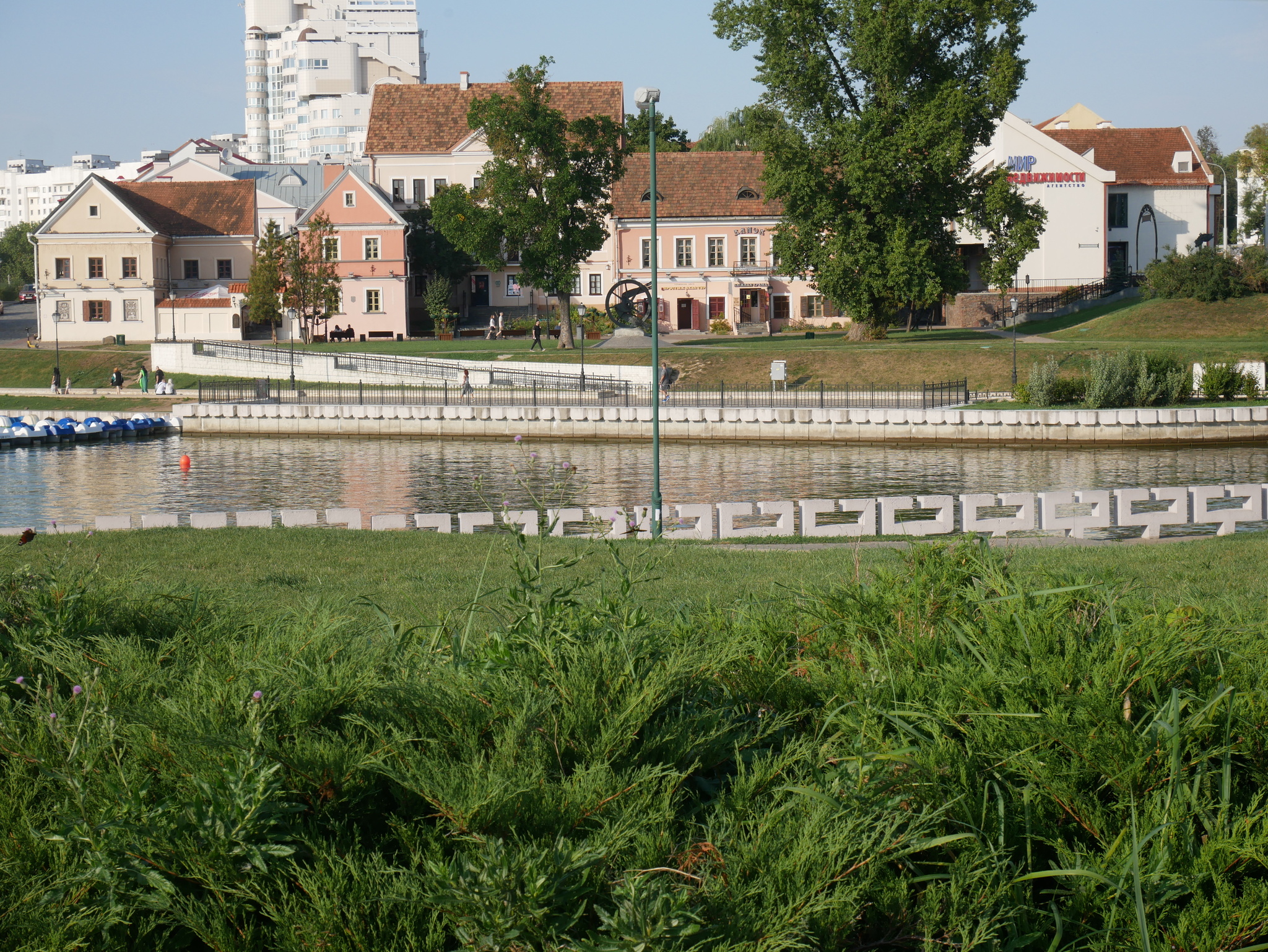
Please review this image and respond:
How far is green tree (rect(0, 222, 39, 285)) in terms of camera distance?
12862 cm

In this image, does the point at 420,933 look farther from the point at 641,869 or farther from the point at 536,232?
the point at 536,232

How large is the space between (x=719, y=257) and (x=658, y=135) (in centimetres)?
1401

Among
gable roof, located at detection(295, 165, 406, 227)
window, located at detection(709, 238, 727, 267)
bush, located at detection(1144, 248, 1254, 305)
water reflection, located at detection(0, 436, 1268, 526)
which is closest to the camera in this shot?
water reflection, located at detection(0, 436, 1268, 526)

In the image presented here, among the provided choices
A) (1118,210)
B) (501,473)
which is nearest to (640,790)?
(501,473)

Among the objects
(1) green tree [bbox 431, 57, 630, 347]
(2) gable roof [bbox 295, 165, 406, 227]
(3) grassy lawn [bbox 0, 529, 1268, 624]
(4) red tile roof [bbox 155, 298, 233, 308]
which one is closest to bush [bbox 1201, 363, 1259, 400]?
(3) grassy lawn [bbox 0, 529, 1268, 624]

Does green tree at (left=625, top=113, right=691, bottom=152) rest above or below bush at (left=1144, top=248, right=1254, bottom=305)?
above

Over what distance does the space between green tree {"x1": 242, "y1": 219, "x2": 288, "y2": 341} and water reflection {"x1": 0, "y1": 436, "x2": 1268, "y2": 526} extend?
22365 mm

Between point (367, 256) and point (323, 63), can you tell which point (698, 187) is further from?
point (323, 63)

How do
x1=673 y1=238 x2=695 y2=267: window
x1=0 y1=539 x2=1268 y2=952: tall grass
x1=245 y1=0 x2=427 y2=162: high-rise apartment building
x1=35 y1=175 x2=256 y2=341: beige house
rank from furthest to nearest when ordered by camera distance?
x1=245 y1=0 x2=427 y2=162: high-rise apartment building, x1=35 y1=175 x2=256 y2=341: beige house, x1=673 y1=238 x2=695 y2=267: window, x1=0 y1=539 x2=1268 y2=952: tall grass

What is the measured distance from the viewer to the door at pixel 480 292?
77.4m

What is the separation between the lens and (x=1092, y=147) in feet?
238

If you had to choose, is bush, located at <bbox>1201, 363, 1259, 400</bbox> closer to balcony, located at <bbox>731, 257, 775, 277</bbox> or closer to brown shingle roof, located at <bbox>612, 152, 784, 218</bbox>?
balcony, located at <bbox>731, 257, 775, 277</bbox>

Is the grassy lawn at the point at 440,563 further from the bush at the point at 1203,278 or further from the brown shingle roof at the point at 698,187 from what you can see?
the brown shingle roof at the point at 698,187

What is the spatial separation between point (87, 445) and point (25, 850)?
→ 42.3m
